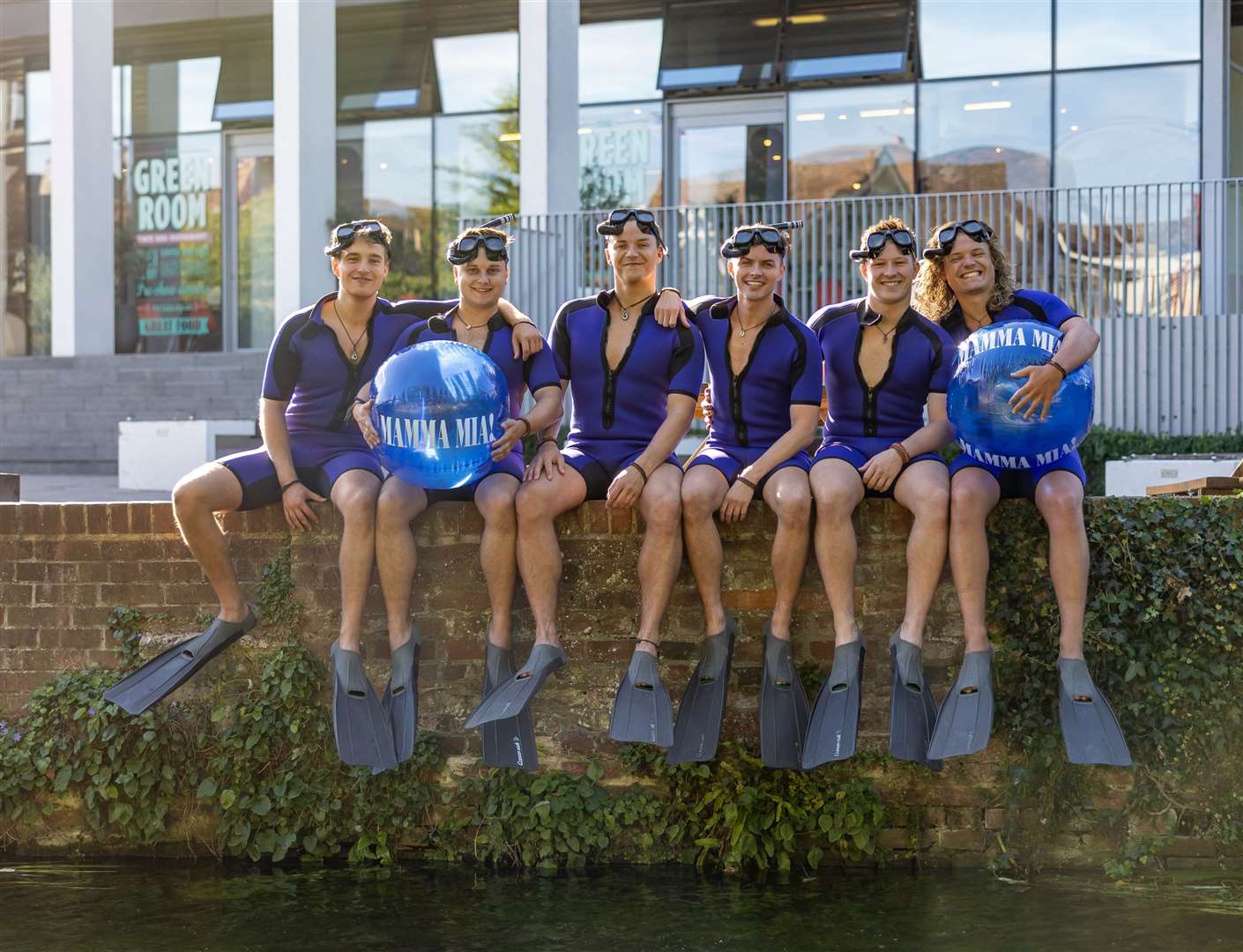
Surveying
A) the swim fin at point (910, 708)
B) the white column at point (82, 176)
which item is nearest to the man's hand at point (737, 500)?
the swim fin at point (910, 708)

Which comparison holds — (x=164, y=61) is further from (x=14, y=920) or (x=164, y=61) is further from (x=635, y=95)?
(x=14, y=920)

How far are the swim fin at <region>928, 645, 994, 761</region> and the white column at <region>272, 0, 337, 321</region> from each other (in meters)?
11.3

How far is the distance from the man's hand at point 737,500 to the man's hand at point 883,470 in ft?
1.42

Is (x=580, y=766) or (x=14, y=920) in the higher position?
(x=580, y=766)

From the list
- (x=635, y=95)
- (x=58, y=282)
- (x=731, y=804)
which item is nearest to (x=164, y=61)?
(x=58, y=282)

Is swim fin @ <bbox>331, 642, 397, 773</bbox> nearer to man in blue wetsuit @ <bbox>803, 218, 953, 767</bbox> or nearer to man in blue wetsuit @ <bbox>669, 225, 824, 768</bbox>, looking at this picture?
man in blue wetsuit @ <bbox>669, 225, 824, 768</bbox>

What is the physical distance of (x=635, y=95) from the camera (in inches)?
694

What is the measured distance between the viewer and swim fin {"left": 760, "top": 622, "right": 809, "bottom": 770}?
5.14 meters

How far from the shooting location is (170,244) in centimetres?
2008

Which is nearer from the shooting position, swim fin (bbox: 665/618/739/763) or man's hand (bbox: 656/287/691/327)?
swim fin (bbox: 665/618/739/763)

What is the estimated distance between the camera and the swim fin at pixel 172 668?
541 centimetres

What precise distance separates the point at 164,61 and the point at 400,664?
657 inches

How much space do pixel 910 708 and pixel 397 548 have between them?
76.5 inches

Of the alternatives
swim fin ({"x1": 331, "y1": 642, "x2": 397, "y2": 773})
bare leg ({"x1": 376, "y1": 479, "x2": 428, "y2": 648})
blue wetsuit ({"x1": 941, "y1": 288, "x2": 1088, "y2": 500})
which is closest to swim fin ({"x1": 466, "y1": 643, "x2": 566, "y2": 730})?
swim fin ({"x1": 331, "y1": 642, "x2": 397, "y2": 773})
